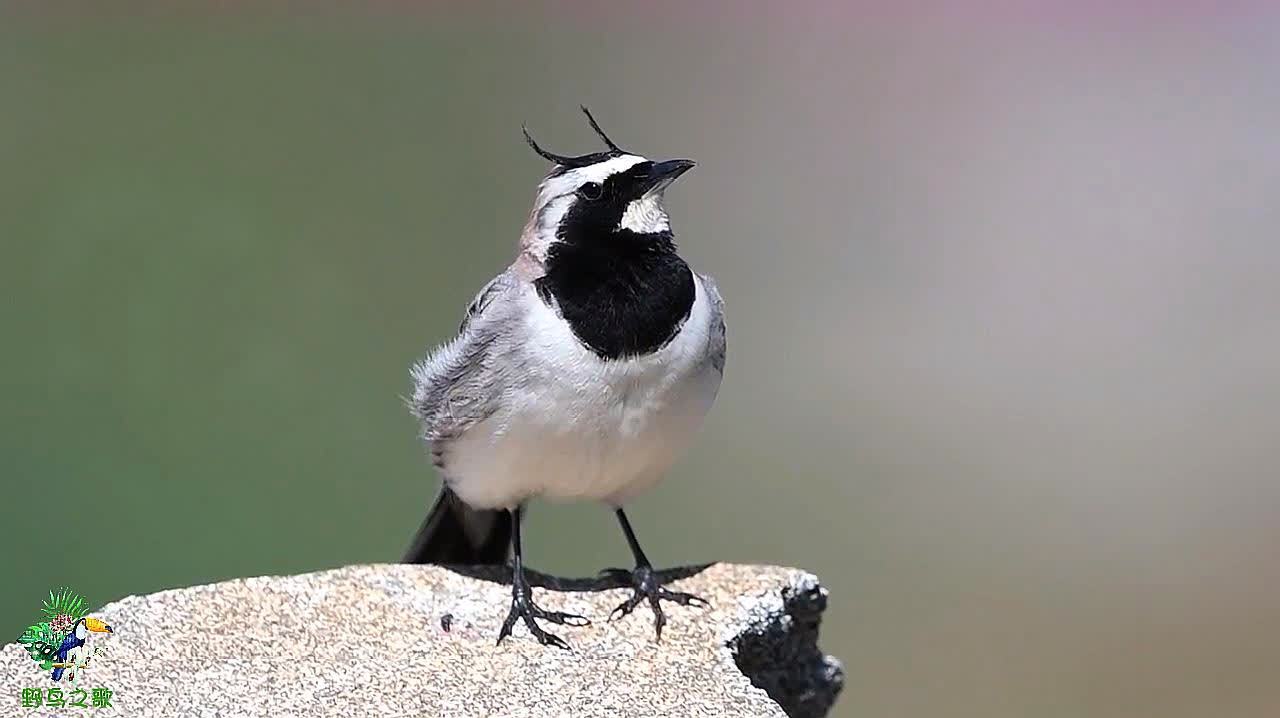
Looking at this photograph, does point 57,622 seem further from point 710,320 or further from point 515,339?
point 710,320

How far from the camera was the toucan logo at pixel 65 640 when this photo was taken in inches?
171

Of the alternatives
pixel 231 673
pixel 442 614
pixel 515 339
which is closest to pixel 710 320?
pixel 515 339

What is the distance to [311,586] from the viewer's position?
4.96 m

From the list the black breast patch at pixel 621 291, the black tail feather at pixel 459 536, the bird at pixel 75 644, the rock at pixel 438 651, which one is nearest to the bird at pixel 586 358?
the black breast patch at pixel 621 291

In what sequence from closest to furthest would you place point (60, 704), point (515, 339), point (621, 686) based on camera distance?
point (60, 704) → point (621, 686) → point (515, 339)

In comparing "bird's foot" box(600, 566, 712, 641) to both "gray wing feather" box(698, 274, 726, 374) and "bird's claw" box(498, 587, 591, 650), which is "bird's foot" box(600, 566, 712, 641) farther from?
"gray wing feather" box(698, 274, 726, 374)

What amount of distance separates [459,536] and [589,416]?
112cm

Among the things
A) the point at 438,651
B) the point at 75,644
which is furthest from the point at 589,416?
the point at 75,644

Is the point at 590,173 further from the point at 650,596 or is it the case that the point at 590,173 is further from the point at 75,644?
the point at 75,644

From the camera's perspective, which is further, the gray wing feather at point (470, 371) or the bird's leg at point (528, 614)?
the gray wing feather at point (470, 371)

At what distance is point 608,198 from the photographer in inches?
193

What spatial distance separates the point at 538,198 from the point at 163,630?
179 cm

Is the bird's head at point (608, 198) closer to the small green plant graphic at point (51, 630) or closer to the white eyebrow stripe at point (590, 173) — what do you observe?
the white eyebrow stripe at point (590, 173)

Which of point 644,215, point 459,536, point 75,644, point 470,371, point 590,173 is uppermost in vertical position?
point 590,173
